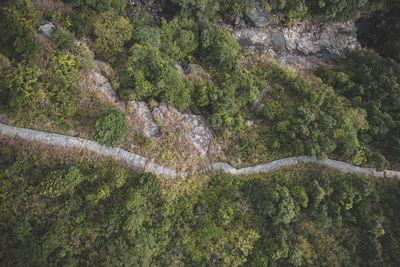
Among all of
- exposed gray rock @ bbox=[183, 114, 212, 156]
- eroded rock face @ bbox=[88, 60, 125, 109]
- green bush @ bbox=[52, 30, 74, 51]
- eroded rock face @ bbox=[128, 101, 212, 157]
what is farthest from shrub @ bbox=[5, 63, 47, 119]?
exposed gray rock @ bbox=[183, 114, 212, 156]

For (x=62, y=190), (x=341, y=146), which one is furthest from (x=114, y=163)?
(x=341, y=146)

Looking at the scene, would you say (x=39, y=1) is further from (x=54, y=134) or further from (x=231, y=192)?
(x=231, y=192)

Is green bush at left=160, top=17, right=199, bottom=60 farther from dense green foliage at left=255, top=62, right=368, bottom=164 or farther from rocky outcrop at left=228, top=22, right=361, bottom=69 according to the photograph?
Result: dense green foliage at left=255, top=62, right=368, bottom=164

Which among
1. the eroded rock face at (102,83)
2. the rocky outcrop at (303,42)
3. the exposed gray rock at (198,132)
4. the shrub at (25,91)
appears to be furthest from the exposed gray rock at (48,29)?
the rocky outcrop at (303,42)

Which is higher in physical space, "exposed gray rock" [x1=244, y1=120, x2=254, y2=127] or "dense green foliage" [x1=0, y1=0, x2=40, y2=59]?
"dense green foliage" [x1=0, y1=0, x2=40, y2=59]

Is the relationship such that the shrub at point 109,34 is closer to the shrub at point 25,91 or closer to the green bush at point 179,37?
the green bush at point 179,37

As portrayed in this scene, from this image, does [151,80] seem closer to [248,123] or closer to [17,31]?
[17,31]
